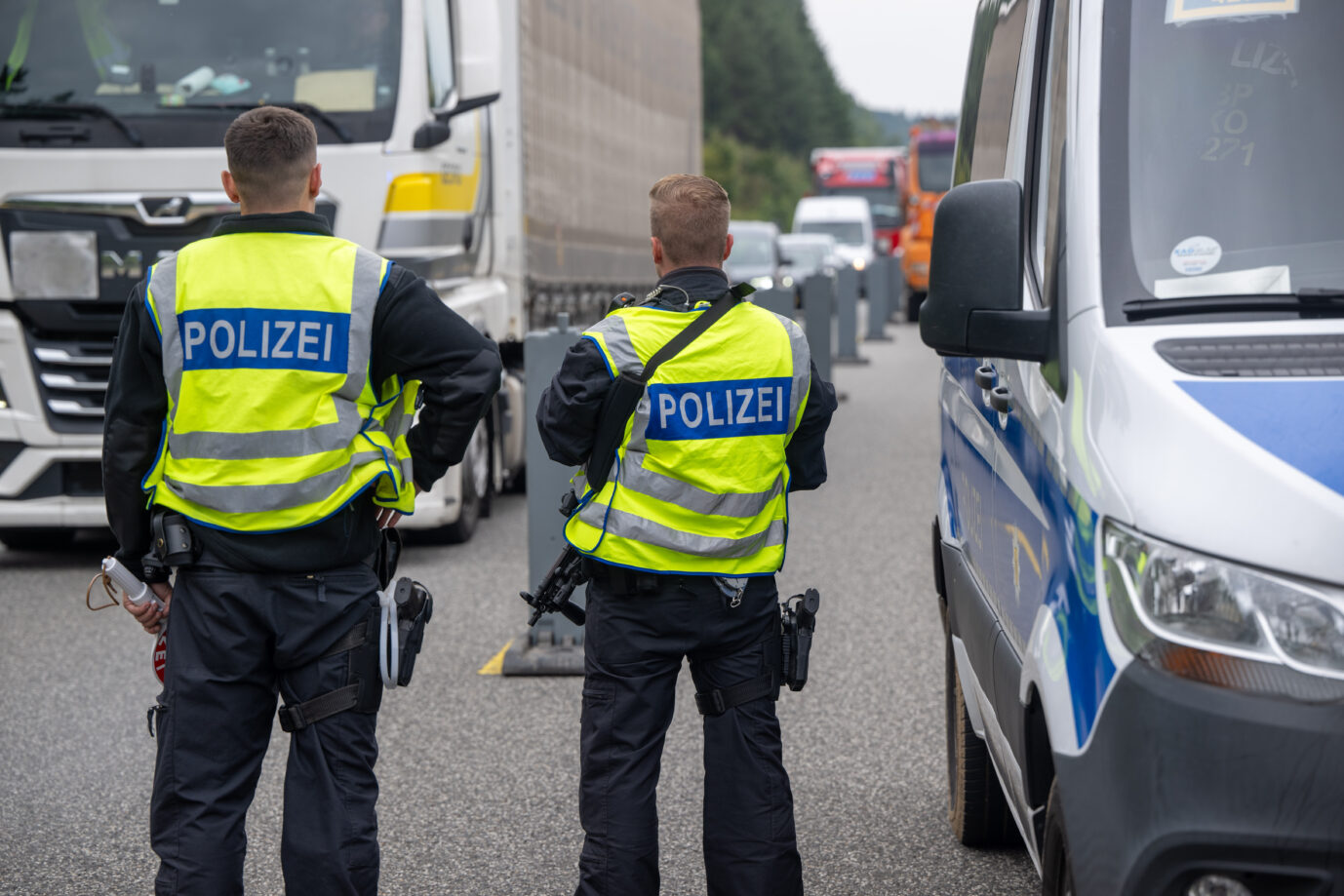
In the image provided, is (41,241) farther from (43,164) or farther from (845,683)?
(845,683)

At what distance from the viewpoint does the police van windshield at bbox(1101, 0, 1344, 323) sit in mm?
2947

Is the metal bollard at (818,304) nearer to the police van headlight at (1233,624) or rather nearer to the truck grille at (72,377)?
the truck grille at (72,377)

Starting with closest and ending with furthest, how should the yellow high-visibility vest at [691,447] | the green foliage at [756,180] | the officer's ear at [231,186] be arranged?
the officer's ear at [231,186], the yellow high-visibility vest at [691,447], the green foliage at [756,180]

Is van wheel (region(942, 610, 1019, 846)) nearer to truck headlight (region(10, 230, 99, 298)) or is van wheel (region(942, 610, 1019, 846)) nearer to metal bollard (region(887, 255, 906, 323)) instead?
truck headlight (region(10, 230, 99, 298))

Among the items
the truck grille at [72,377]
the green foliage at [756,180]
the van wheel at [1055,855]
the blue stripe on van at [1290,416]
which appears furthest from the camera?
the green foliage at [756,180]

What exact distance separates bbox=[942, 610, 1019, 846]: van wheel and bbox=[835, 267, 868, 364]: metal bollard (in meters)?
18.1

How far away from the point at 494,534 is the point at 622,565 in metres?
6.68

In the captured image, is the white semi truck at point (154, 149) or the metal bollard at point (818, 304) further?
the metal bollard at point (818, 304)

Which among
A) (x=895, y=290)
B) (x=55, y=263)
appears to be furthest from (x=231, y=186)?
(x=895, y=290)

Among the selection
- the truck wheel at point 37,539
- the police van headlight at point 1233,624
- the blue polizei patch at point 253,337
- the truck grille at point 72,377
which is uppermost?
the blue polizei patch at point 253,337

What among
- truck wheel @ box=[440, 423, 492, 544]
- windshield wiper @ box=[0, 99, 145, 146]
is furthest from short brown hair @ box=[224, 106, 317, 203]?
truck wheel @ box=[440, 423, 492, 544]

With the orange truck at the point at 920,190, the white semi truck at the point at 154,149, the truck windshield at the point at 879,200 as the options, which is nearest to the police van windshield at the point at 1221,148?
the white semi truck at the point at 154,149

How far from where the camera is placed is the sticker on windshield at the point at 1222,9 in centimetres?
316

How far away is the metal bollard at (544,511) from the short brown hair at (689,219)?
2834mm
